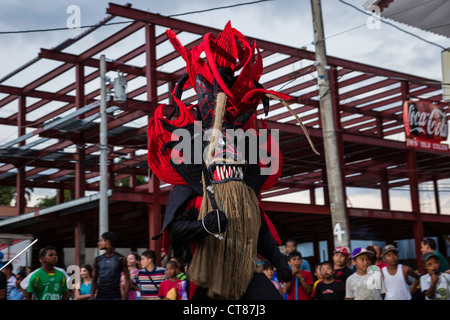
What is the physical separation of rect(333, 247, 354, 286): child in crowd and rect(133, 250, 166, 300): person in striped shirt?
7.81ft

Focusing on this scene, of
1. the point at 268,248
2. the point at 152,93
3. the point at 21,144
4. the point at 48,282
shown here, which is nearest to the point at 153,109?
the point at 152,93

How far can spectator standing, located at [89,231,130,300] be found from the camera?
→ 311 inches

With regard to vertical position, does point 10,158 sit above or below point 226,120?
above

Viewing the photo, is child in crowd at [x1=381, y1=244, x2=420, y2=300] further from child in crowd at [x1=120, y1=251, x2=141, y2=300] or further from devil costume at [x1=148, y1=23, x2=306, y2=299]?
devil costume at [x1=148, y1=23, x2=306, y2=299]

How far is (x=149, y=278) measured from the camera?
8211 mm

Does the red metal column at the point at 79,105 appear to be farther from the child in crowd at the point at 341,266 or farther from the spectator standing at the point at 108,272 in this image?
the child in crowd at the point at 341,266

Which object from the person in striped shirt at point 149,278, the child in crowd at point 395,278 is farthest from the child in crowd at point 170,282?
the child in crowd at point 395,278

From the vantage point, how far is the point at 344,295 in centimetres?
723

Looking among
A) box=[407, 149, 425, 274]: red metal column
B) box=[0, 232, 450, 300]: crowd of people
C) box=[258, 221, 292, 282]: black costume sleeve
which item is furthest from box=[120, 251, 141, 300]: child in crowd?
box=[407, 149, 425, 274]: red metal column

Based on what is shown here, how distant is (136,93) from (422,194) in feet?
49.3

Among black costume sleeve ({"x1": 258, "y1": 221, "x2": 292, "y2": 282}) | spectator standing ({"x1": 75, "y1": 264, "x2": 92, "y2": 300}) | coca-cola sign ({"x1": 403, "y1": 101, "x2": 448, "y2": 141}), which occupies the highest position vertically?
coca-cola sign ({"x1": 403, "y1": 101, "x2": 448, "y2": 141})

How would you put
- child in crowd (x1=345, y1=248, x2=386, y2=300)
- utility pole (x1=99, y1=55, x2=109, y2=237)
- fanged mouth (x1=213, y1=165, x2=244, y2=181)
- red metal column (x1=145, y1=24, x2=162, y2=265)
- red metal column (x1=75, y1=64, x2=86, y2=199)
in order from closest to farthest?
fanged mouth (x1=213, y1=165, x2=244, y2=181)
child in crowd (x1=345, y1=248, x2=386, y2=300)
utility pole (x1=99, y1=55, x2=109, y2=237)
red metal column (x1=145, y1=24, x2=162, y2=265)
red metal column (x1=75, y1=64, x2=86, y2=199)

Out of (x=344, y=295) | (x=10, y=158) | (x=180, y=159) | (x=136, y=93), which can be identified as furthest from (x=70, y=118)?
(x=180, y=159)
